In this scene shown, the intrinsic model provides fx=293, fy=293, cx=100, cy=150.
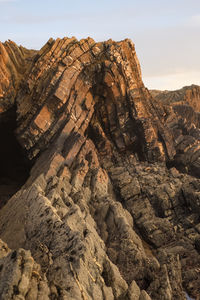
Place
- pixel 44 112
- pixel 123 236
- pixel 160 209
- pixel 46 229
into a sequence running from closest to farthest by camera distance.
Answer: pixel 46 229
pixel 123 236
pixel 160 209
pixel 44 112

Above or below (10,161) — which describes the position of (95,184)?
above

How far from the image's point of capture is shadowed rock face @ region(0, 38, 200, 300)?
20672 millimetres

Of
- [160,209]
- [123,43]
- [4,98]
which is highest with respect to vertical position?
[123,43]

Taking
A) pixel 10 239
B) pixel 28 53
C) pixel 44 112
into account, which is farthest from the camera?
pixel 28 53

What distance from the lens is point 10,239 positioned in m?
27.2

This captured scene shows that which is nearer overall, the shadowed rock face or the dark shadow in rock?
the shadowed rock face

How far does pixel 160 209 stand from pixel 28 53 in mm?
44992

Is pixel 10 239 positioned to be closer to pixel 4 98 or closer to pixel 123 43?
pixel 4 98

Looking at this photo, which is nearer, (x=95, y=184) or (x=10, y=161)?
(x=95, y=184)

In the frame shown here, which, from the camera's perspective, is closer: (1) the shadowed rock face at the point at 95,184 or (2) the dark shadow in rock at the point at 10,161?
(1) the shadowed rock face at the point at 95,184

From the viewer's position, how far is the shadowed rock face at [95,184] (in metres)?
20.7

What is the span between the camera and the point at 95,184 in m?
45.7

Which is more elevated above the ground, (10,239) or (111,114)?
(111,114)

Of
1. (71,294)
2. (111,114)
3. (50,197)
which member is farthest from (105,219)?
(111,114)
